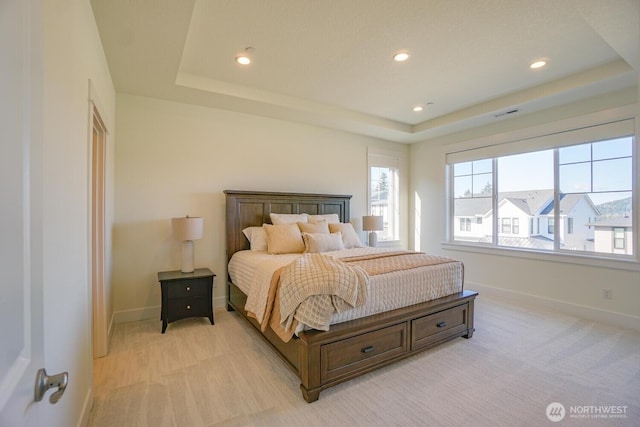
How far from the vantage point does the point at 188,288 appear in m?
3.24

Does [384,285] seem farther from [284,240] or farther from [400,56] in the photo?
[400,56]

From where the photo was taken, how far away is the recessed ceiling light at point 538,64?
2990mm

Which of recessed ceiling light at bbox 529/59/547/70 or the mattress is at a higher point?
recessed ceiling light at bbox 529/59/547/70

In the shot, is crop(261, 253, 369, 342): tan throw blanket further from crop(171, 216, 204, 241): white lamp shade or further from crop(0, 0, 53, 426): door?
crop(0, 0, 53, 426): door

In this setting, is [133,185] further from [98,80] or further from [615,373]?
[615,373]

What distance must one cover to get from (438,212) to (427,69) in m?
2.83

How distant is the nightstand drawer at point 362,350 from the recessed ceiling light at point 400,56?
8.31 feet

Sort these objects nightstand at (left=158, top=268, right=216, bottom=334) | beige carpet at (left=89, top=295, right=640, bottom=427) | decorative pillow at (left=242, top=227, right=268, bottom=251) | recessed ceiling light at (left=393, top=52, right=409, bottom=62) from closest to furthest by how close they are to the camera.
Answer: beige carpet at (left=89, top=295, right=640, bottom=427) → recessed ceiling light at (left=393, top=52, right=409, bottom=62) → nightstand at (left=158, top=268, right=216, bottom=334) → decorative pillow at (left=242, top=227, right=268, bottom=251)

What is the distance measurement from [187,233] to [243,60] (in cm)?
194

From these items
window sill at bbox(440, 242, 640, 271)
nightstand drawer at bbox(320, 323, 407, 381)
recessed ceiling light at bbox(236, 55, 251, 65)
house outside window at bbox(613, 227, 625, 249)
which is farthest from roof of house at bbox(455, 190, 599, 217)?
recessed ceiling light at bbox(236, 55, 251, 65)

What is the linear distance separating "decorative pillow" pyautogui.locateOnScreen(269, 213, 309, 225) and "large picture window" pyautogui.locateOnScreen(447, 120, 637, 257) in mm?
2829

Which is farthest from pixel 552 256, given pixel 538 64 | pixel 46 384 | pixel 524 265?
pixel 46 384

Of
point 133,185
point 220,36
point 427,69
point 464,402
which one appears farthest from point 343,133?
point 464,402

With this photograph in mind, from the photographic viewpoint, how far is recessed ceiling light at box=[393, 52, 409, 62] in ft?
9.42
